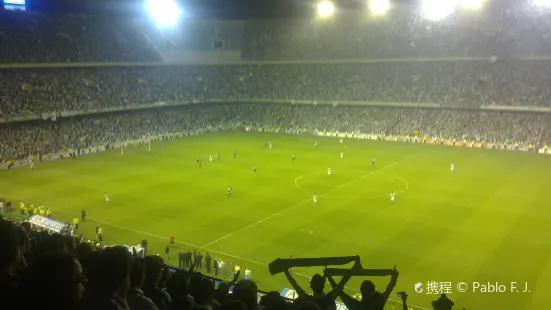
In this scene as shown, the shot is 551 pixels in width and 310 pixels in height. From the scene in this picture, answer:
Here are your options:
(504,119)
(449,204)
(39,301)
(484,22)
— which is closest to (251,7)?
(484,22)

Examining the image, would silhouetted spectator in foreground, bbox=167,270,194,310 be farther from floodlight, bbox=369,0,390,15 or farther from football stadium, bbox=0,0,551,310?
floodlight, bbox=369,0,390,15

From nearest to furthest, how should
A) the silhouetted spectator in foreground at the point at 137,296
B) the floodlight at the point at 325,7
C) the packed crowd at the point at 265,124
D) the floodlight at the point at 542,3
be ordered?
the silhouetted spectator in foreground at the point at 137,296 < the packed crowd at the point at 265,124 < the floodlight at the point at 542,3 < the floodlight at the point at 325,7

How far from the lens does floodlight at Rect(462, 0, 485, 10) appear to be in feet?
190

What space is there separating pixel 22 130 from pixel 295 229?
113ft

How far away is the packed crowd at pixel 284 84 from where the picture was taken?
49969 mm

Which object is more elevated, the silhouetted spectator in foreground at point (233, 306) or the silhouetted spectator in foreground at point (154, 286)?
the silhouetted spectator in foreground at point (233, 306)

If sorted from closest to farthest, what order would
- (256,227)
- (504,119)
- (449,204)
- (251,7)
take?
1. (256,227)
2. (449,204)
3. (504,119)
4. (251,7)

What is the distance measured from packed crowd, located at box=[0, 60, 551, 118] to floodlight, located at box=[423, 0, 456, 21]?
7.02m

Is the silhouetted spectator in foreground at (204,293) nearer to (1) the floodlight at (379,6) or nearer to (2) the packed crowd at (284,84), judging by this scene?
(2) the packed crowd at (284,84)

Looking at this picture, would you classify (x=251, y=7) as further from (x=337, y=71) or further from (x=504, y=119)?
(x=504, y=119)

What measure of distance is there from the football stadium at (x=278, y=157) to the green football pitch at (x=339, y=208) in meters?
0.16

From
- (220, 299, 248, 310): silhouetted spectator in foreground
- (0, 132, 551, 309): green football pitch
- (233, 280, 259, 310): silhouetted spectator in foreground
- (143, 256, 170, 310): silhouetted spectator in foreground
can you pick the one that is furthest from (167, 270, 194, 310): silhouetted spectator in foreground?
(0, 132, 551, 309): green football pitch

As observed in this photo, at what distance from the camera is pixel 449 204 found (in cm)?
2920

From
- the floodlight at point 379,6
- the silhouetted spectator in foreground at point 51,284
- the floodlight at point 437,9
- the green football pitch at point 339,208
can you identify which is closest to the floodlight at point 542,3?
the floodlight at point 437,9
